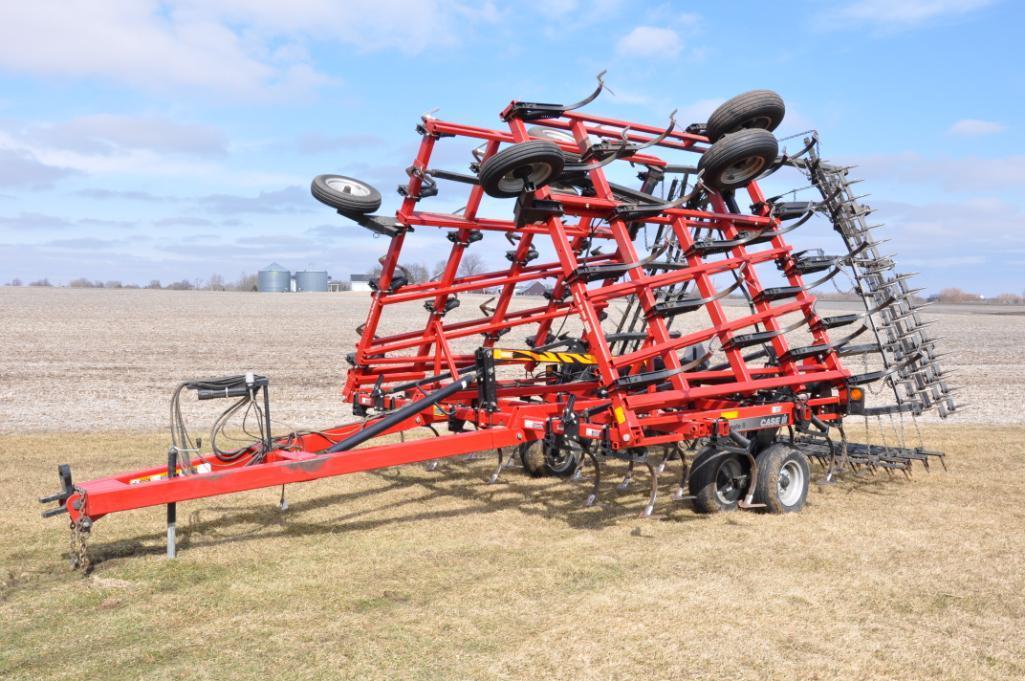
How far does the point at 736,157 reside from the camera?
7305 mm

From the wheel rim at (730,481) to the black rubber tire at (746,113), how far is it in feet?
10.7

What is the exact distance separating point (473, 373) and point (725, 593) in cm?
288

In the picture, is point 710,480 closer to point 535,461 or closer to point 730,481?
point 730,481

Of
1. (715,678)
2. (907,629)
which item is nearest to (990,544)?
(907,629)

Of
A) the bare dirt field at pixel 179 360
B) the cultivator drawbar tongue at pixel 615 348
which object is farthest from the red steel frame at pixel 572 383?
the bare dirt field at pixel 179 360

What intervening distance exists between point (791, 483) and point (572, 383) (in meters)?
2.23

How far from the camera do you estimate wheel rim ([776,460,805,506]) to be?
7.49m

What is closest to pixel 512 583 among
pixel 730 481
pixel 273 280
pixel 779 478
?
pixel 730 481

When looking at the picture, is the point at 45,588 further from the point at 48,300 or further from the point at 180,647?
the point at 48,300

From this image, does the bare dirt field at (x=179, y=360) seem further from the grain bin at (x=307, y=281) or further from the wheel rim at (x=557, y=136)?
the grain bin at (x=307, y=281)

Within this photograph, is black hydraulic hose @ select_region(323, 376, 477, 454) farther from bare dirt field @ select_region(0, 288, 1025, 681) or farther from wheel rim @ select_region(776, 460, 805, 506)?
wheel rim @ select_region(776, 460, 805, 506)

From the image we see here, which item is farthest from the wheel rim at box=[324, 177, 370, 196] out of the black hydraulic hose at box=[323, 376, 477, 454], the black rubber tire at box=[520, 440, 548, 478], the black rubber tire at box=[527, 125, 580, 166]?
the black rubber tire at box=[520, 440, 548, 478]

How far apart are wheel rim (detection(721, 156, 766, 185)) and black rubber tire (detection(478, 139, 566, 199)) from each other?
70.0 inches

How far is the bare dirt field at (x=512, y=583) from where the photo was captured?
14.0 ft
